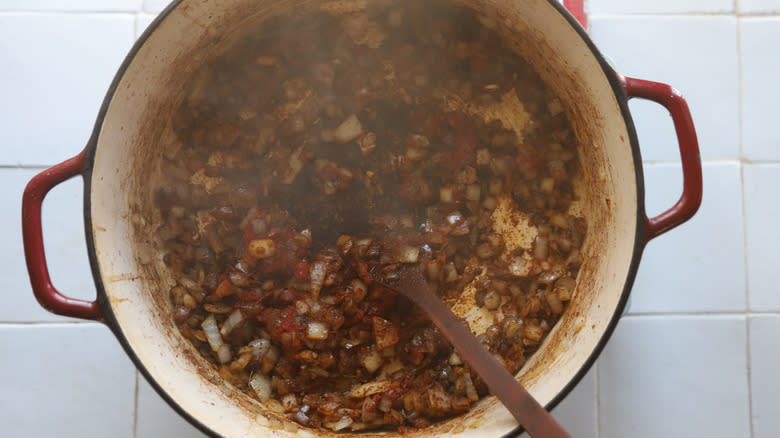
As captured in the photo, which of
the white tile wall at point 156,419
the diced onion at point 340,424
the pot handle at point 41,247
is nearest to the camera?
the pot handle at point 41,247

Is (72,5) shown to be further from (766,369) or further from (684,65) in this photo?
(766,369)

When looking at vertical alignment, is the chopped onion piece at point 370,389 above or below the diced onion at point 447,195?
below

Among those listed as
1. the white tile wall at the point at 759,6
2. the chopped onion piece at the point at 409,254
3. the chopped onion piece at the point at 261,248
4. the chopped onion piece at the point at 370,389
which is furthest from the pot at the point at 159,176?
the white tile wall at the point at 759,6

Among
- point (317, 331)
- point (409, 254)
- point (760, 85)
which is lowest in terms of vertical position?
point (317, 331)

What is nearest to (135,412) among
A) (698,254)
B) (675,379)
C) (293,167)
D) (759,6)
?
(293,167)

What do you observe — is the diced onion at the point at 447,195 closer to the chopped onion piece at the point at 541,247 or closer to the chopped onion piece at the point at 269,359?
the chopped onion piece at the point at 541,247

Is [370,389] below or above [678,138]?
below
